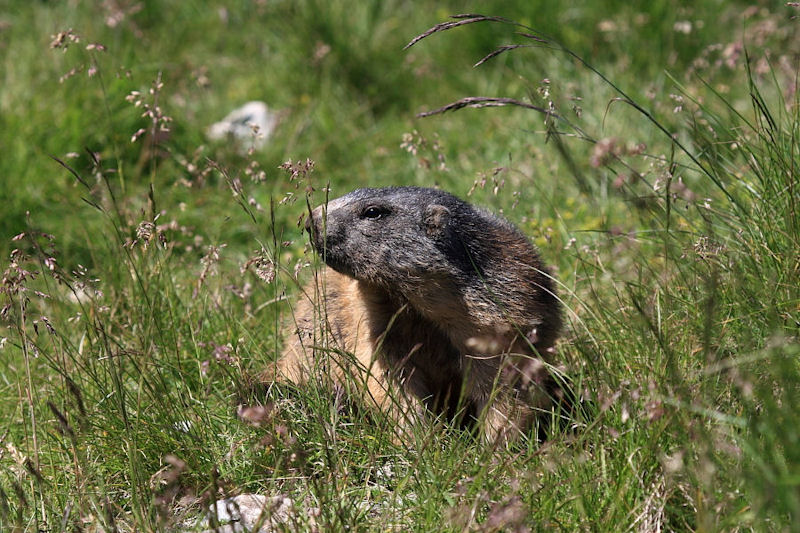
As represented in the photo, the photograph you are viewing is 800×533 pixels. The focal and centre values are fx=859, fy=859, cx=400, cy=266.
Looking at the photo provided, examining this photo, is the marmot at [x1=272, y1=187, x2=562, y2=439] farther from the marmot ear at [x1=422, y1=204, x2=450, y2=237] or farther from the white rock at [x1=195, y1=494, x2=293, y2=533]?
the white rock at [x1=195, y1=494, x2=293, y2=533]

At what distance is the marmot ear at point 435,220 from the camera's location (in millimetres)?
4324

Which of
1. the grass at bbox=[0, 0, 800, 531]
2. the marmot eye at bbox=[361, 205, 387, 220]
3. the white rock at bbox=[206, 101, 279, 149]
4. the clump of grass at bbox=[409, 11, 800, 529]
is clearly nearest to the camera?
the clump of grass at bbox=[409, 11, 800, 529]

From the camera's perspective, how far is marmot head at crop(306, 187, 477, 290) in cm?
425

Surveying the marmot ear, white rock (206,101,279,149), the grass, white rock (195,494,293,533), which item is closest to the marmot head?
the marmot ear

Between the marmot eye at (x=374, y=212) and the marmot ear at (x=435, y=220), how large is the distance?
226 millimetres

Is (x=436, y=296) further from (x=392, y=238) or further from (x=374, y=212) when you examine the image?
(x=374, y=212)

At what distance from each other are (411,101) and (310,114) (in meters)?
1.19

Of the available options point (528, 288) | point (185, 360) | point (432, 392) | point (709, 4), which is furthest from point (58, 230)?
point (709, 4)

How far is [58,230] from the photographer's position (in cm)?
662

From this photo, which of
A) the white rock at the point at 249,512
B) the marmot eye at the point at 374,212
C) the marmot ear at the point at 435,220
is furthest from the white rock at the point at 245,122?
the white rock at the point at 249,512

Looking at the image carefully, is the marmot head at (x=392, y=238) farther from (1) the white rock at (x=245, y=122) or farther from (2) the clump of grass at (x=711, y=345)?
(1) the white rock at (x=245, y=122)

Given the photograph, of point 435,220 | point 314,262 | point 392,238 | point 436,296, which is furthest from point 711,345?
point 314,262

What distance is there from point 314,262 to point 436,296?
0.77 m

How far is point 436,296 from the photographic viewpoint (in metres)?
4.29
